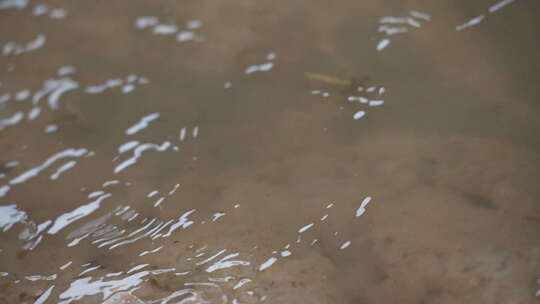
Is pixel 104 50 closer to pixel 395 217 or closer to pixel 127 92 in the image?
pixel 127 92

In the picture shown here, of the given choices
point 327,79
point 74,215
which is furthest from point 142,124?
point 327,79

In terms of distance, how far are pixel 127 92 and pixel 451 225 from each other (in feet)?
4.59

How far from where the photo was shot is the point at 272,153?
208 cm

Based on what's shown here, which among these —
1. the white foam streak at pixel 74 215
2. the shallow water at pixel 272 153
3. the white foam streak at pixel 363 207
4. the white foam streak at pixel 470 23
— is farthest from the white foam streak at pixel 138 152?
the white foam streak at pixel 470 23

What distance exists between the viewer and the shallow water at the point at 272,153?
1.70 m

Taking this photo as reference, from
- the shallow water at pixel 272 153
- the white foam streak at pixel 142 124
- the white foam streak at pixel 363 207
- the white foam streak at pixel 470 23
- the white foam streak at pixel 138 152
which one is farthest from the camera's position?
the white foam streak at pixel 470 23

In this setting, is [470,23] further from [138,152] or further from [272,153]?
[138,152]

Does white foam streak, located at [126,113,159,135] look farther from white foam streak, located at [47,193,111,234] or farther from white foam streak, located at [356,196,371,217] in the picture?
white foam streak, located at [356,196,371,217]

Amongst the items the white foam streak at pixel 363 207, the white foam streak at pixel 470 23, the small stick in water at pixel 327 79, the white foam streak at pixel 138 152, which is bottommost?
the white foam streak at pixel 363 207

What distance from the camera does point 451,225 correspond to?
176 centimetres

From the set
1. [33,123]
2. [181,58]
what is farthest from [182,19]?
[33,123]

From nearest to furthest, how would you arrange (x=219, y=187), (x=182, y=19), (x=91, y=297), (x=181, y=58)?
(x=91, y=297) → (x=219, y=187) → (x=181, y=58) → (x=182, y=19)

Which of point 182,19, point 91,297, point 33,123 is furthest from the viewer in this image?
point 182,19

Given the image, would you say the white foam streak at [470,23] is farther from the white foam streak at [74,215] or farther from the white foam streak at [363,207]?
the white foam streak at [74,215]
